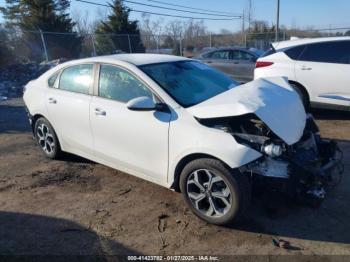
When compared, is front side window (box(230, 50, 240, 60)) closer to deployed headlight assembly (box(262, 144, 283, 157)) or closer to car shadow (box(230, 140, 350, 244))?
car shadow (box(230, 140, 350, 244))

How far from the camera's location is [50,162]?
19.6ft

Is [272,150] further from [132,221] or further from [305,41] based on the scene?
[305,41]

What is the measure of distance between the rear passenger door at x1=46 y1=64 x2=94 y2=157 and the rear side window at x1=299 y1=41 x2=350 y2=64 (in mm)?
4923

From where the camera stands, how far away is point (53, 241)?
3734 millimetres

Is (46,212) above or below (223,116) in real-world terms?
below

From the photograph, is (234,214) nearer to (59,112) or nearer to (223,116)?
(223,116)

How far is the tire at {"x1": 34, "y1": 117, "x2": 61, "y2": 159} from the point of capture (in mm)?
5742

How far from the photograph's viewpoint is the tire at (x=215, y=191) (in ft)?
11.9

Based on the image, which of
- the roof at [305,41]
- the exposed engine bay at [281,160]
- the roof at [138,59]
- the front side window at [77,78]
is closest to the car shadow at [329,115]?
the roof at [305,41]

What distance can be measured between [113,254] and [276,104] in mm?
2223

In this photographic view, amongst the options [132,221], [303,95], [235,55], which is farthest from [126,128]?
[235,55]

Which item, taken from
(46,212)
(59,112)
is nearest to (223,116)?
(46,212)

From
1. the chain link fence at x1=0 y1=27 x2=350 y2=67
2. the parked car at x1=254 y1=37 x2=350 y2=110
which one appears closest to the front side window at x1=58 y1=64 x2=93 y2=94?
the parked car at x1=254 y1=37 x2=350 y2=110

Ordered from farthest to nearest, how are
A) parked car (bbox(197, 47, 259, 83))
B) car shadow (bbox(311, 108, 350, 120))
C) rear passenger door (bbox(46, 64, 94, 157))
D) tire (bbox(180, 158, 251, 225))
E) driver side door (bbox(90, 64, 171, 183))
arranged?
parked car (bbox(197, 47, 259, 83)) → car shadow (bbox(311, 108, 350, 120)) → rear passenger door (bbox(46, 64, 94, 157)) → driver side door (bbox(90, 64, 171, 183)) → tire (bbox(180, 158, 251, 225))
